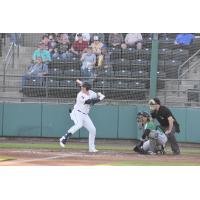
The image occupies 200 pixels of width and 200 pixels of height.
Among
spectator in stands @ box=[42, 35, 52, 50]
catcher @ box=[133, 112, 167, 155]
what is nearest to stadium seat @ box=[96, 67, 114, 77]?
spectator in stands @ box=[42, 35, 52, 50]

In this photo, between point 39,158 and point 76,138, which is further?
point 76,138

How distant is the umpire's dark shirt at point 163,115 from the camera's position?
495 inches

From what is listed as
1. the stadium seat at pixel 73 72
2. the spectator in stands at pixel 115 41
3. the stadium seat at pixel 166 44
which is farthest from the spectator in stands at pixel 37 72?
the stadium seat at pixel 166 44

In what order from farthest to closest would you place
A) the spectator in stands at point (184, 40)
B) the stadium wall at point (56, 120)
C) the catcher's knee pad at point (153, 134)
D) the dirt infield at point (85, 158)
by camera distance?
the stadium wall at point (56, 120), the spectator in stands at point (184, 40), the catcher's knee pad at point (153, 134), the dirt infield at point (85, 158)

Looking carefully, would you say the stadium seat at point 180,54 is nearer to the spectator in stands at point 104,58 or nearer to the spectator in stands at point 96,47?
the spectator in stands at point 104,58

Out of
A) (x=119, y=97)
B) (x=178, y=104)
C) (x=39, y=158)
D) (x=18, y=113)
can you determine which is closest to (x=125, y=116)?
(x=119, y=97)

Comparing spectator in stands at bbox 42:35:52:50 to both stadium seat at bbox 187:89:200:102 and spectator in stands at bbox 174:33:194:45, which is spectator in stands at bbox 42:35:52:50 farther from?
stadium seat at bbox 187:89:200:102

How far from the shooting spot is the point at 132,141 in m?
16.3

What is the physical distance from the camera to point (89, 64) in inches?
645

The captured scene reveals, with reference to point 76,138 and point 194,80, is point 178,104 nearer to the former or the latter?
point 194,80

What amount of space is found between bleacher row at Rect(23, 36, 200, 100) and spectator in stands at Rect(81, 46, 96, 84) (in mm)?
152

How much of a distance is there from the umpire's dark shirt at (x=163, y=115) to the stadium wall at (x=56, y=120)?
11.1ft

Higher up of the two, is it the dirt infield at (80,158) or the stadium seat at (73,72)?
the stadium seat at (73,72)

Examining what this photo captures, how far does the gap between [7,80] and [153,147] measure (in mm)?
5840
